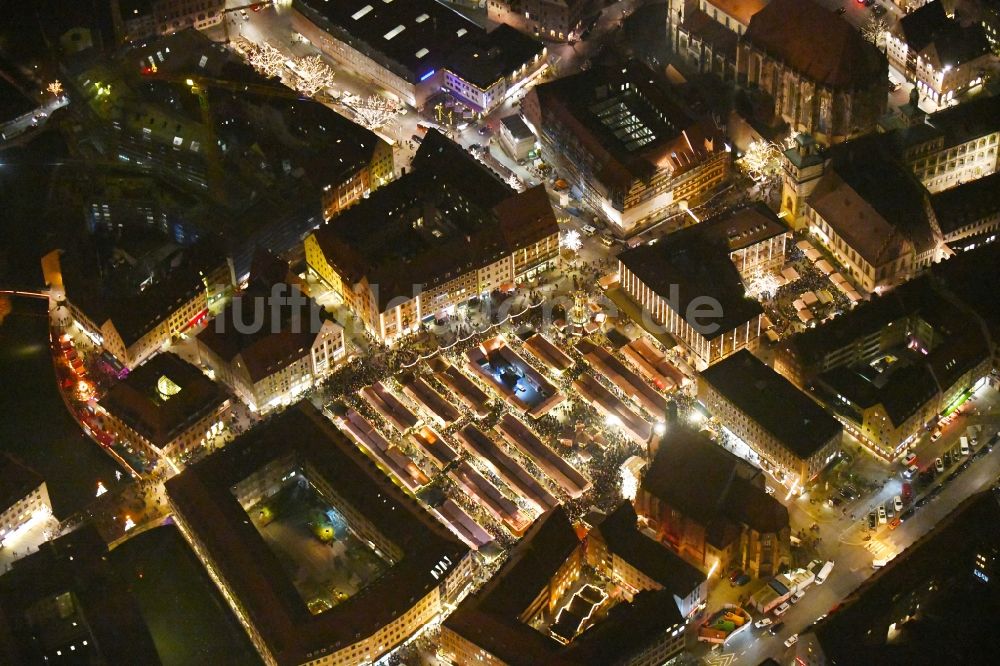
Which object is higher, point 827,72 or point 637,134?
point 827,72

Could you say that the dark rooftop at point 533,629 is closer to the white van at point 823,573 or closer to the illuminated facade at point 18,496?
the white van at point 823,573

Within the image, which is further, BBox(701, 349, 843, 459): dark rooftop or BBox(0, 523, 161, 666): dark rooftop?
BBox(701, 349, 843, 459): dark rooftop

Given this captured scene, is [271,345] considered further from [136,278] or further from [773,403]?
[773,403]

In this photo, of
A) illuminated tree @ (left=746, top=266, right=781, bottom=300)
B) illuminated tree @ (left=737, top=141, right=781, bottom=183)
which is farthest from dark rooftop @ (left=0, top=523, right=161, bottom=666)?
illuminated tree @ (left=737, top=141, right=781, bottom=183)

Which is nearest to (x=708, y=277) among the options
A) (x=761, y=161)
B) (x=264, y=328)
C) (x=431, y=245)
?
(x=761, y=161)

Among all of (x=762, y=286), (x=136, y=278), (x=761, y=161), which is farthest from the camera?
(x=761, y=161)

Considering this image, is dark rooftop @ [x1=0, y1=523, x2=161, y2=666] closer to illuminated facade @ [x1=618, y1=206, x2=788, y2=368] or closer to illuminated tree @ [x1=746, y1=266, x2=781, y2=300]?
illuminated facade @ [x1=618, y1=206, x2=788, y2=368]
